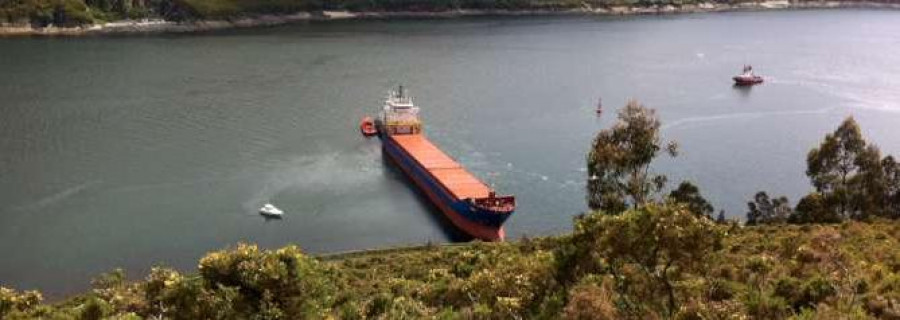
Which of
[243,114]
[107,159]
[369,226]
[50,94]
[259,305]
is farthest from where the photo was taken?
[50,94]

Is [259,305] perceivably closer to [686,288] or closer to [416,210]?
[686,288]

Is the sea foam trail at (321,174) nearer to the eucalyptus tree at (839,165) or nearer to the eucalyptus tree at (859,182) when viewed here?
the eucalyptus tree at (839,165)

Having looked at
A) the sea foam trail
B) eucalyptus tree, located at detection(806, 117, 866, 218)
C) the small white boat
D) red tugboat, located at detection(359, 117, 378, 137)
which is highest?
eucalyptus tree, located at detection(806, 117, 866, 218)

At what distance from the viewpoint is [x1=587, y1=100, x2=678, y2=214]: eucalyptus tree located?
6994cm

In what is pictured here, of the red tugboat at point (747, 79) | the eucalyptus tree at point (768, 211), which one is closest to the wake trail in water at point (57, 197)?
the eucalyptus tree at point (768, 211)

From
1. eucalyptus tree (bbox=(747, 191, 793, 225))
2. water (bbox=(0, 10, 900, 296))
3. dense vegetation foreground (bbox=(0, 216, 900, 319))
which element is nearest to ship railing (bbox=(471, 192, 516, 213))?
water (bbox=(0, 10, 900, 296))

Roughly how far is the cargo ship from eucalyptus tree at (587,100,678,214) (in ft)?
39.8

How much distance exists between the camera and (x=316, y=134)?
384 ft

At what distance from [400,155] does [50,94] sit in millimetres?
65873

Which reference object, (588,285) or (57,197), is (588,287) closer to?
(588,285)

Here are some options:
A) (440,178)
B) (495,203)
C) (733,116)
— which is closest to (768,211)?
(495,203)

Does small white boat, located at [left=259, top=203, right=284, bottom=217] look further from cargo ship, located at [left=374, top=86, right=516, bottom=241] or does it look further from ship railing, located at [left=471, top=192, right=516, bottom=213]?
ship railing, located at [left=471, top=192, right=516, bottom=213]

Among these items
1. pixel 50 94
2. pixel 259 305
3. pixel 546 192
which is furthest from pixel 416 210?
pixel 50 94

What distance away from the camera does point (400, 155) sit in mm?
106125
